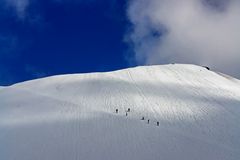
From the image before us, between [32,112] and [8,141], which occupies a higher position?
[32,112]

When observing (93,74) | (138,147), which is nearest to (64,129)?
(138,147)

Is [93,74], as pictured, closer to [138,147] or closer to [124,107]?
[124,107]

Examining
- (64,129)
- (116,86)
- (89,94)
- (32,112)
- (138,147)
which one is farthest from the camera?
(116,86)

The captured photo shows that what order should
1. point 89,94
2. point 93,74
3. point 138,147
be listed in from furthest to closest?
point 93,74 < point 89,94 < point 138,147

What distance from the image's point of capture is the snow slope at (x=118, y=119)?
58.6 ft

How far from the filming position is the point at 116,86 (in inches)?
1270

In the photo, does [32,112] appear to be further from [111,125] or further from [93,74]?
[93,74]

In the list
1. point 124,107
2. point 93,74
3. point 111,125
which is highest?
point 93,74

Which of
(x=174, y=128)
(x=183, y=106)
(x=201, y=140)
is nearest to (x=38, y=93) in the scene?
(x=183, y=106)

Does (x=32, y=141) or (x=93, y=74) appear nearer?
(x=32, y=141)

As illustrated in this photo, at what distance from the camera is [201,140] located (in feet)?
64.0

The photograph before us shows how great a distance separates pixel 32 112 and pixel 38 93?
18.8ft

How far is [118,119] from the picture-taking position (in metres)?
22.8

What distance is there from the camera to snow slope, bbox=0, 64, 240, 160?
17.9 m
